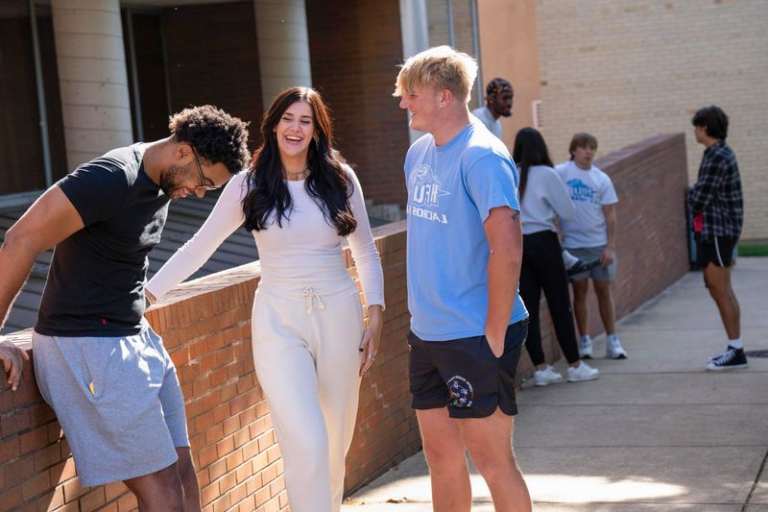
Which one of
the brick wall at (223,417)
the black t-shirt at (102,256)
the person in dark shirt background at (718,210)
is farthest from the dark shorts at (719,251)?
the black t-shirt at (102,256)

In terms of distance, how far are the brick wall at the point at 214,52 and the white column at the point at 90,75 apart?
4.36m

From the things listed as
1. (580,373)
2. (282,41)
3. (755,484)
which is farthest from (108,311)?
(282,41)

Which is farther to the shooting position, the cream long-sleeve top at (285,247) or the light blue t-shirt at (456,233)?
the cream long-sleeve top at (285,247)

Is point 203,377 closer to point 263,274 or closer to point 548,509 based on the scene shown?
point 263,274

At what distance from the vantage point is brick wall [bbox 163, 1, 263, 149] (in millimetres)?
16547

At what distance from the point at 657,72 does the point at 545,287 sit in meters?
15.2

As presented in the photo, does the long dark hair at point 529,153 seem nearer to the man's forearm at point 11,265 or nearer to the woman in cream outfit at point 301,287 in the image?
the woman in cream outfit at point 301,287

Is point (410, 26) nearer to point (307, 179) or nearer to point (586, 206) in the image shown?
point (586, 206)

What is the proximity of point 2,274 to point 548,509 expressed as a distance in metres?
3.11

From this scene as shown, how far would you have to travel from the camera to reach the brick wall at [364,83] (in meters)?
16.1

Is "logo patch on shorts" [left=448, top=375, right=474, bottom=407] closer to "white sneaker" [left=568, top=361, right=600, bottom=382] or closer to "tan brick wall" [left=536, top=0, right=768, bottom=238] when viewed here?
"white sneaker" [left=568, top=361, right=600, bottom=382]

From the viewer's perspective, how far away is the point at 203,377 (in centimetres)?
475

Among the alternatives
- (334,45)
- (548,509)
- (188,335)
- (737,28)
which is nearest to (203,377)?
(188,335)

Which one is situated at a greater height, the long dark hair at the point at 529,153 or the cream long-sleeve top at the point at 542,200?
the long dark hair at the point at 529,153
